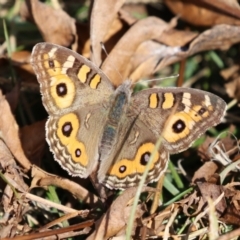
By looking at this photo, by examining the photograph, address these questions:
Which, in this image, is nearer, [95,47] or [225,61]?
[95,47]

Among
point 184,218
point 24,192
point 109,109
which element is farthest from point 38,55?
point 184,218

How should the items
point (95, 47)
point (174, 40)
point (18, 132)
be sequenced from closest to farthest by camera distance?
1. point (18, 132)
2. point (95, 47)
3. point (174, 40)

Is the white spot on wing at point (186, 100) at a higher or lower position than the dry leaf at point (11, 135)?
higher

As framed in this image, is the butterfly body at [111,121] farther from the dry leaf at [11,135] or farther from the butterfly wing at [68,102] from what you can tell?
the dry leaf at [11,135]

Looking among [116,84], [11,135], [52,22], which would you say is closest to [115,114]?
[116,84]

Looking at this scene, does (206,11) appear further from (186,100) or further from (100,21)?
(186,100)

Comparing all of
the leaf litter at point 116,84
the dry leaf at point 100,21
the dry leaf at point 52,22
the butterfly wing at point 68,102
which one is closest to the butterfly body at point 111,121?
the butterfly wing at point 68,102

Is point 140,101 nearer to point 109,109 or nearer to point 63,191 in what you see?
point 109,109
